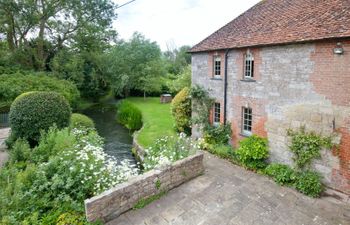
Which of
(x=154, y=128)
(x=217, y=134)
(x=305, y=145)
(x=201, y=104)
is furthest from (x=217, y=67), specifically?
(x=154, y=128)

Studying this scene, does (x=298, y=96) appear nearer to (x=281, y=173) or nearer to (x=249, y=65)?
(x=249, y=65)

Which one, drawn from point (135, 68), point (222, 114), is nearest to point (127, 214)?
point (222, 114)

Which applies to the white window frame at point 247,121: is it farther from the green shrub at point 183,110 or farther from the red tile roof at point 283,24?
the green shrub at point 183,110

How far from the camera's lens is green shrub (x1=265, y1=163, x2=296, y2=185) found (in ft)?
26.6

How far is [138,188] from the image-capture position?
6500mm

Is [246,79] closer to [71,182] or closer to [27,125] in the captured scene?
[71,182]

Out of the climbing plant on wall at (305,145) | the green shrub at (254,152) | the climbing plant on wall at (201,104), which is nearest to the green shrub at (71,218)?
the green shrub at (254,152)

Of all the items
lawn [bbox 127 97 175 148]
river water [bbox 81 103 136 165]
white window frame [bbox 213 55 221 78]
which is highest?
white window frame [bbox 213 55 221 78]

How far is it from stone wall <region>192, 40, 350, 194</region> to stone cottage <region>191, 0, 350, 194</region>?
3cm

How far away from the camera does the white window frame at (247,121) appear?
10469 mm

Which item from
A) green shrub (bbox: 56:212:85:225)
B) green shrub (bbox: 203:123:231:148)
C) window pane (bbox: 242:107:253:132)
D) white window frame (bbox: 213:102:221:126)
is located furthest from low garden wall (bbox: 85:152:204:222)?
white window frame (bbox: 213:102:221:126)

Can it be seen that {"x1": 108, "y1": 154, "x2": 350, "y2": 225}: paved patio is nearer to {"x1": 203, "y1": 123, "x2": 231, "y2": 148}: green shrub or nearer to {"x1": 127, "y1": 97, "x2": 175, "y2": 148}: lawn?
{"x1": 203, "y1": 123, "x2": 231, "y2": 148}: green shrub

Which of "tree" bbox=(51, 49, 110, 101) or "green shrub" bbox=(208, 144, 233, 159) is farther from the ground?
"tree" bbox=(51, 49, 110, 101)

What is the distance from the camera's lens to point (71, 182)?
5.77 m
